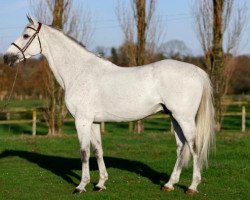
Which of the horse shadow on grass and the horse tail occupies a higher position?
the horse tail

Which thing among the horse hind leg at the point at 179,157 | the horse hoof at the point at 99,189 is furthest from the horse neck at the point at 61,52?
the horse hind leg at the point at 179,157

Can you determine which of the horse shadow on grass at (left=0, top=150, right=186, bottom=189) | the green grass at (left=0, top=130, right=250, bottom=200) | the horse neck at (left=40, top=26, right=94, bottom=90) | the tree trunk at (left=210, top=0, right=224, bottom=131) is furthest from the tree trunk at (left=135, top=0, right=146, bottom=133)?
the horse neck at (left=40, top=26, right=94, bottom=90)

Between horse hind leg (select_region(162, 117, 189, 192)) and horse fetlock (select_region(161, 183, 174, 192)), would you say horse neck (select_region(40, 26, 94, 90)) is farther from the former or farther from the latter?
horse fetlock (select_region(161, 183, 174, 192))

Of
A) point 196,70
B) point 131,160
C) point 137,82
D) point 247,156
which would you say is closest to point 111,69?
point 137,82

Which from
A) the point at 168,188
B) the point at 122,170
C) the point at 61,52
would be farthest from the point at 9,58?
the point at 122,170

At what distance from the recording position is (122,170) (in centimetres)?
944

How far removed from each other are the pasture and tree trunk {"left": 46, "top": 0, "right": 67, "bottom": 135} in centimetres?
309

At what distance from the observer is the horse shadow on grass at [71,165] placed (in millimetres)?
8840

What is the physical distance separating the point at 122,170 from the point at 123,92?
8.81 ft

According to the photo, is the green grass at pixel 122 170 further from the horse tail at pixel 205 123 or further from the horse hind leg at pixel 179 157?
→ the horse tail at pixel 205 123

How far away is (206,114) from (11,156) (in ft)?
20.4

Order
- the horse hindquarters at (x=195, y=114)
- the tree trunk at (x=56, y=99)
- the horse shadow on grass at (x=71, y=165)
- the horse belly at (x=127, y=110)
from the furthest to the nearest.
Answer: the tree trunk at (x=56, y=99) → the horse shadow on grass at (x=71, y=165) → the horse belly at (x=127, y=110) → the horse hindquarters at (x=195, y=114)

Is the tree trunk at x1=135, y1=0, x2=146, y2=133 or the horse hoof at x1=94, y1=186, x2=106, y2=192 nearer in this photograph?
the horse hoof at x1=94, y1=186, x2=106, y2=192

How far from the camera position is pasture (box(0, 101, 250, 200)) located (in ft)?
23.9
